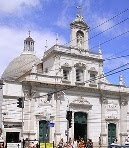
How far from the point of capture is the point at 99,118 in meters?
47.9

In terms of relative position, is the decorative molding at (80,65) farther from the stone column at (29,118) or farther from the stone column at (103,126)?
the stone column at (29,118)

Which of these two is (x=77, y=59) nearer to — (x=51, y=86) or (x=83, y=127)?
(x=51, y=86)

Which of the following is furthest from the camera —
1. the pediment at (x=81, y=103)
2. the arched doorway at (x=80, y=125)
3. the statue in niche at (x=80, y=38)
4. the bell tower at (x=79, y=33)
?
the statue in niche at (x=80, y=38)

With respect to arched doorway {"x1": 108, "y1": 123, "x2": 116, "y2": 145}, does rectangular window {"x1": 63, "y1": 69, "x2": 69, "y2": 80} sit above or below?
above

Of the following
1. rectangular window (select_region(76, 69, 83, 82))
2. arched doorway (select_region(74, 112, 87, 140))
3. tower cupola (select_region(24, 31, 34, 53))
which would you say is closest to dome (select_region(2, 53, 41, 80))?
tower cupola (select_region(24, 31, 34, 53))

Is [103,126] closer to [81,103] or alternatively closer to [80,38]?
[81,103]

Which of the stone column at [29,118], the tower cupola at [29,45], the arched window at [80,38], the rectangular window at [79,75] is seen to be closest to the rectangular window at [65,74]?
the rectangular window at [79,75]

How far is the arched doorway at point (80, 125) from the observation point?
152ft

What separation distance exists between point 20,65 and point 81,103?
16891 millimetres

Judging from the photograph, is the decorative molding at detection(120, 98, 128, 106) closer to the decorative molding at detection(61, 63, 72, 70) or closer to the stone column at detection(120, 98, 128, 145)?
the stone column at detection(120, 98, 128, 145)

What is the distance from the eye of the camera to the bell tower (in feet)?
160

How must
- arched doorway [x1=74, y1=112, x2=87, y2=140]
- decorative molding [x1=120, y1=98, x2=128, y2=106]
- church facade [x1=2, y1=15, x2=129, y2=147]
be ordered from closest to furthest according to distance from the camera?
church facade [x1=2, y1=15, x2=129, y2=147], arched doorway [x1=74, y1=112, x2=87, y2=140], decorative molding [x1=120, y1=98, x2=128, y2=106]

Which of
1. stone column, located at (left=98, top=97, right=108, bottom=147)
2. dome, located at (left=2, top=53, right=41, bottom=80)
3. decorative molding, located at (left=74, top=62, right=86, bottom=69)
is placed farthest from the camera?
dome, located at (left=2, top=53, right=41, bottom=80)

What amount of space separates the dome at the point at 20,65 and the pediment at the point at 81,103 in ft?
41.3
